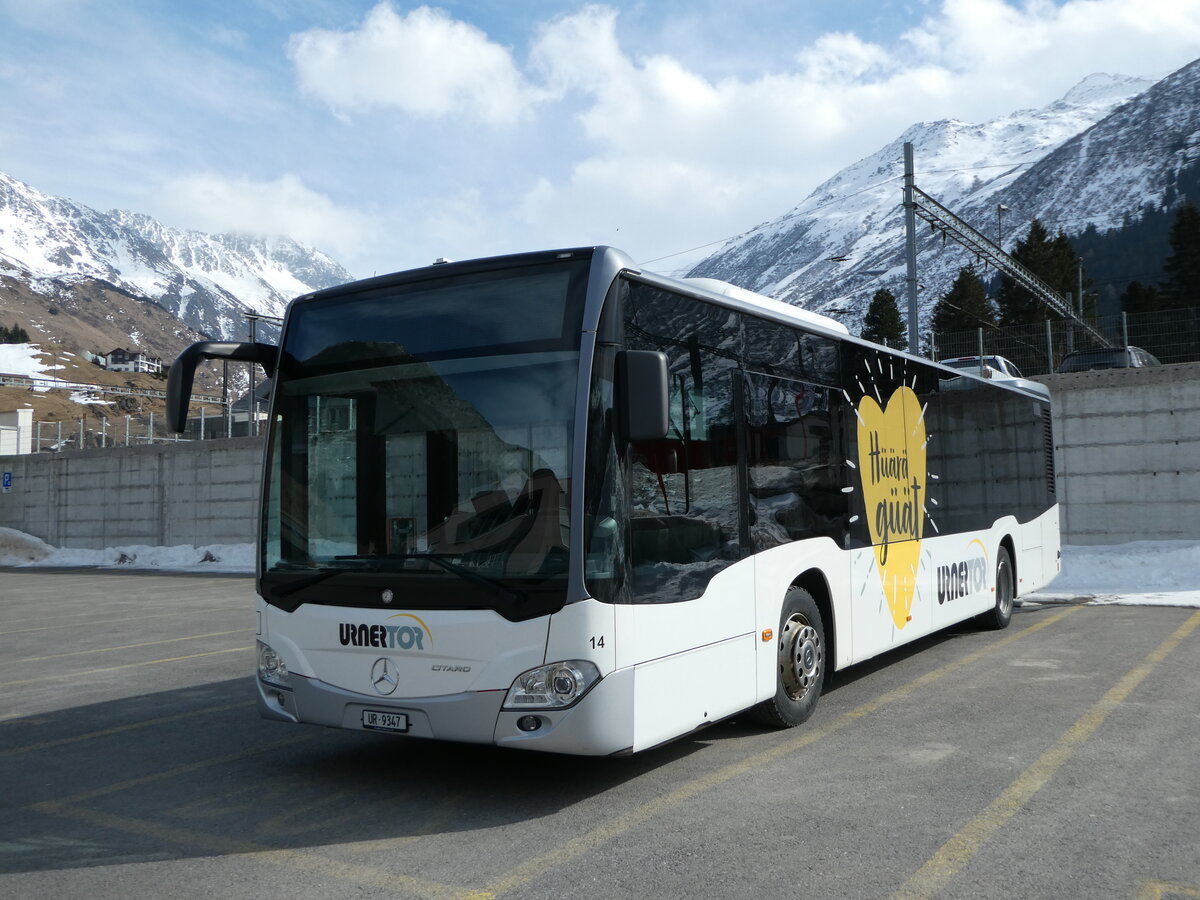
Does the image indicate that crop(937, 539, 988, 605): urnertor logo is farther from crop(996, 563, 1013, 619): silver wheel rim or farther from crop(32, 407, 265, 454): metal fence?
crop(32, 407, 265, 454): metal fence

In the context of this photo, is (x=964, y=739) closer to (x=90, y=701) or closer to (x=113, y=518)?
(x=90, y=701)

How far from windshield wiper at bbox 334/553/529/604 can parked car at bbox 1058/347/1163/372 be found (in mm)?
17541

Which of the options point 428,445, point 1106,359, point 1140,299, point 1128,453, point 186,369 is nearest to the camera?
point 428,445

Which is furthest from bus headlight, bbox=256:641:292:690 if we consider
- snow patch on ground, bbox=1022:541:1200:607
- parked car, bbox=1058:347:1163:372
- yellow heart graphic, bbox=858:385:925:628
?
parked car, bbox=1058:347:1163:372

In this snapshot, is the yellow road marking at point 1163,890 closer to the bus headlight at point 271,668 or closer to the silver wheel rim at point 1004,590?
the bus headlight at point 271,668

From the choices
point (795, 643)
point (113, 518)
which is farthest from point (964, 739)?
point (113, 518)

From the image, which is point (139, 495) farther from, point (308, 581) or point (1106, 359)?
point (308, 581)

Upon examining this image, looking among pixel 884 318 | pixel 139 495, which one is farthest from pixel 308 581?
pixel 884 318

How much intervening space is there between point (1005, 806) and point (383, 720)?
3.03 m

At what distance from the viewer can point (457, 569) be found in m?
5.22

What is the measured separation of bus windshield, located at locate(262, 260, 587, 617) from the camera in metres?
5.17

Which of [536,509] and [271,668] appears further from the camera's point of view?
[271,668]

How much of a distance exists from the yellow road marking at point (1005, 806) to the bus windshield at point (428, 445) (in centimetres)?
196

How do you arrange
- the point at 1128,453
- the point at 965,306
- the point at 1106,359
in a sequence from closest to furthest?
the point at 1128,453, the point at 1106,359, the point at 965,306
